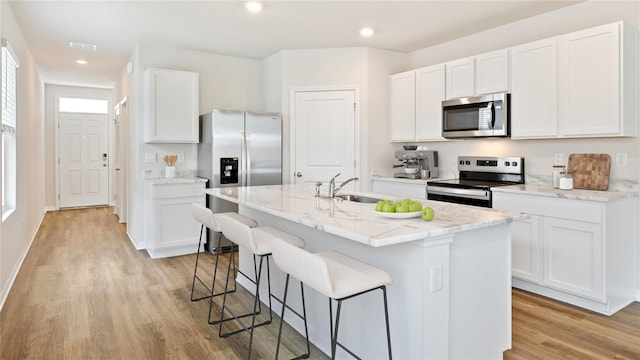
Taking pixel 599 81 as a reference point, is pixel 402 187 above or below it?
below

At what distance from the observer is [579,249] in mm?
3045

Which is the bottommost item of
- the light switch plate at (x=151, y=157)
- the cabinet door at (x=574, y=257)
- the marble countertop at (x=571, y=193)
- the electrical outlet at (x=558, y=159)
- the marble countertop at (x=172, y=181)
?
the cabinet door at (x=574, y=257)

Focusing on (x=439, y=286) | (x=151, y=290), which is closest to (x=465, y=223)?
(x=439, y=286)

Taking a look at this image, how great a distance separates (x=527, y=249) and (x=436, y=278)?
79.7 inches

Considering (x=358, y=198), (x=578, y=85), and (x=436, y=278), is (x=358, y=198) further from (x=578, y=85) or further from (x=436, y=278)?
(x=578, y=85)

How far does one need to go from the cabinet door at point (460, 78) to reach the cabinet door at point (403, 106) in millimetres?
511

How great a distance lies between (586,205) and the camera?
2986 millimetres

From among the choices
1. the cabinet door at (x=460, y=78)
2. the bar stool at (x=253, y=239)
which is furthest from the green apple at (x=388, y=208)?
the cabinet door at (x=460, y=78)

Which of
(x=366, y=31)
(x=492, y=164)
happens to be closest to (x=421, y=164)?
(x=492, y=164)

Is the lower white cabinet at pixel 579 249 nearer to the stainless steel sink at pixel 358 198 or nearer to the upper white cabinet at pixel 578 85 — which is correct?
the upper white cabinet at pixel 578 85

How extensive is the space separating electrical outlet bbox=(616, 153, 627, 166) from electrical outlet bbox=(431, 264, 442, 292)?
2475 mm

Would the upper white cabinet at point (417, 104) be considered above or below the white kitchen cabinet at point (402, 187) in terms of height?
above

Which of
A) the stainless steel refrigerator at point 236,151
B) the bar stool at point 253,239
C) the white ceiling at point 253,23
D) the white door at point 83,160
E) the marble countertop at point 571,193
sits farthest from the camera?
the white door at point 83,160

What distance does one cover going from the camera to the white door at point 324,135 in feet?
16.4
